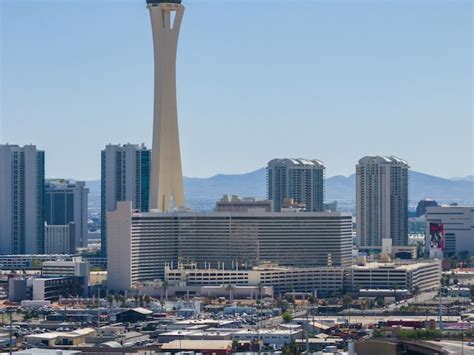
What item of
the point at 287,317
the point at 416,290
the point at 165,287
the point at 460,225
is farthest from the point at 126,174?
the point at 287,317

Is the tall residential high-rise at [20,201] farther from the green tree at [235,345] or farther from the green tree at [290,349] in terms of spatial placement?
the green tree at [290,349]

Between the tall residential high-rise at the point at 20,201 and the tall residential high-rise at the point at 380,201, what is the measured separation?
1792 centimetres

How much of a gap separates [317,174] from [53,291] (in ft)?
122

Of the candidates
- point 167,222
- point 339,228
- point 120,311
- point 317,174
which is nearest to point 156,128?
point 167,222

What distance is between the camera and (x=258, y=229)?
73.2m

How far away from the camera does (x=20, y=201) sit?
9388 centimetres

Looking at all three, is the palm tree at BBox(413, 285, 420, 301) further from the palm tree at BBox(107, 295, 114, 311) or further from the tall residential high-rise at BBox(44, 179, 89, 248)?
the tall residential high-rise at BBox(44, 179, 89, 248)

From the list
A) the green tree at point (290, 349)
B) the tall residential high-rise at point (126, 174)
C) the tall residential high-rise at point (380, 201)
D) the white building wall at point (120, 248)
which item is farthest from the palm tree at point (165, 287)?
the tall residential high-rise at point (380, 201)

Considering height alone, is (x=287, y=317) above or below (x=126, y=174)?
below

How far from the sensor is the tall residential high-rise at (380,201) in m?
99.0

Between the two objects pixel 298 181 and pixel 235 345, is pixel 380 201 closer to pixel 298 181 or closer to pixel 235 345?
pixel 298 181

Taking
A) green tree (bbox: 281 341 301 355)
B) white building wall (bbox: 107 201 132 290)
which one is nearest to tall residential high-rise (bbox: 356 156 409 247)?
white building wall (bbox: 107 201 132 290)

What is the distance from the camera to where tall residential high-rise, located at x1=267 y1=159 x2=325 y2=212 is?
332 ft

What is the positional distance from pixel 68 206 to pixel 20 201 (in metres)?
13.2
